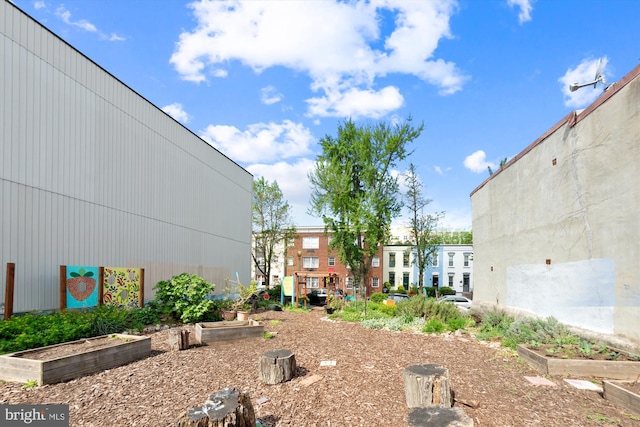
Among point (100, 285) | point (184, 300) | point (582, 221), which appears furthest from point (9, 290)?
point (582, 221)

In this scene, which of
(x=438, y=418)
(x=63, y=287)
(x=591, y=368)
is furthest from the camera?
(x=63, y=287)

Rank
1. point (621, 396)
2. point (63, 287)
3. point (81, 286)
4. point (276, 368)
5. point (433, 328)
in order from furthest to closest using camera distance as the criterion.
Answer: point (81, 286) → point (433, 328) → point (63, 287) → point (276, 368) → point (621, 396)

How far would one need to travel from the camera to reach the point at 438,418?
4051 mm

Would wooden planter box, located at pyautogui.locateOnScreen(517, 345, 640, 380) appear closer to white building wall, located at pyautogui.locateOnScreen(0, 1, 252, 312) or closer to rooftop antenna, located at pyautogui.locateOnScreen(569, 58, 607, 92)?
rooftop antenna, located at pyautogui.locateOnScreen(569, 58, 607, 92)

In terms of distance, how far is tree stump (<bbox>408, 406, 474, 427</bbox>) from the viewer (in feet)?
12.8

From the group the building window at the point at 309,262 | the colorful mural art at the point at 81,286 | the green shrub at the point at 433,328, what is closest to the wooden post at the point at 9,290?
the colorful mural art at the point at 81,286

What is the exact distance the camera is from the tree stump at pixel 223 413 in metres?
3.99

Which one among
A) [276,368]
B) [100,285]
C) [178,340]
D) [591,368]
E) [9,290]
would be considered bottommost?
[591,368]

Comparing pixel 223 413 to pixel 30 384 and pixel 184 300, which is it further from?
pixel 184 300

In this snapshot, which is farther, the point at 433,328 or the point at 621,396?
the point at 433,328

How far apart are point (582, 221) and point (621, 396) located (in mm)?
4636

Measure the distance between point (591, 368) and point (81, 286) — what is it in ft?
44.1

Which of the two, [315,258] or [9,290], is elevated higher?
[9,290]

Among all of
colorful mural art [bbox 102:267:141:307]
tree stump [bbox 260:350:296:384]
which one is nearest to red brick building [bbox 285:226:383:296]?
colorful mural art [bbox 102:267:141:307]
